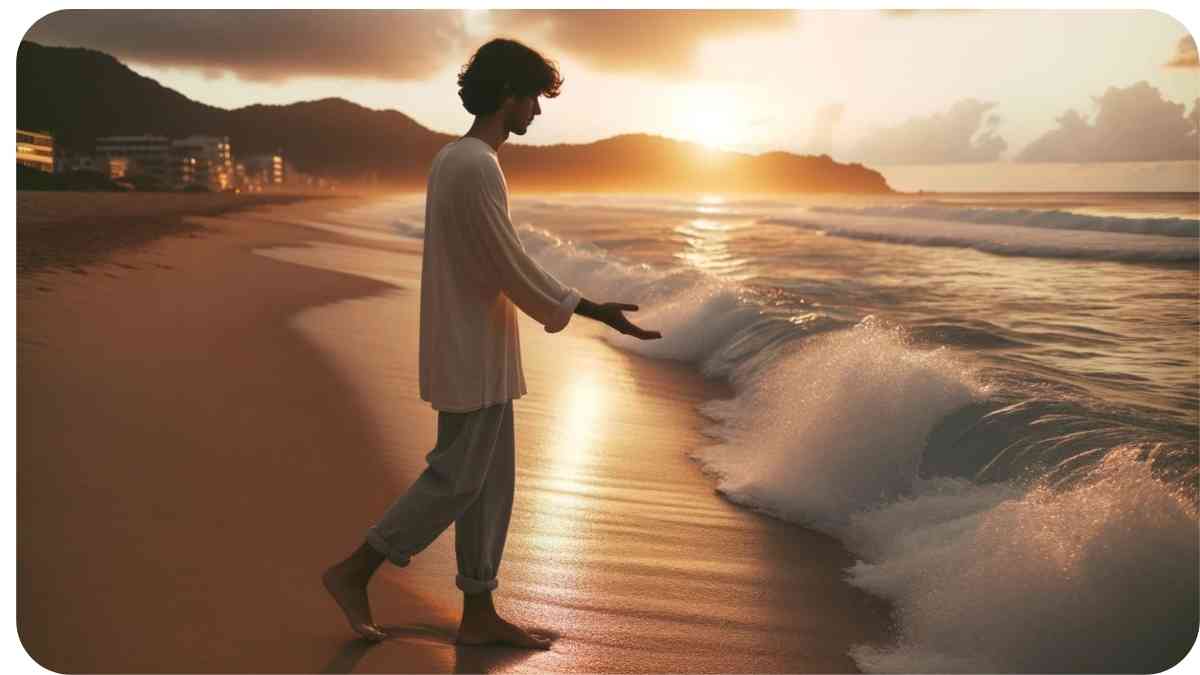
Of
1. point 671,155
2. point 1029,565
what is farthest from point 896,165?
point 1029,565

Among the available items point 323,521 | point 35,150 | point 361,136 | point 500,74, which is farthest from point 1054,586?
point 361,136

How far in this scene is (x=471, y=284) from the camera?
8.39 ft

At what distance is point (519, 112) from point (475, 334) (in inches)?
23.7

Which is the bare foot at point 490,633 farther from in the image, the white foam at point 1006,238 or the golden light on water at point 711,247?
the golden light on water at point 711,247

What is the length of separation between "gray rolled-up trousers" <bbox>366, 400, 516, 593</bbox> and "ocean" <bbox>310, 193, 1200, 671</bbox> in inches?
43.3

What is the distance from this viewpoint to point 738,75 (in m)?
5.68

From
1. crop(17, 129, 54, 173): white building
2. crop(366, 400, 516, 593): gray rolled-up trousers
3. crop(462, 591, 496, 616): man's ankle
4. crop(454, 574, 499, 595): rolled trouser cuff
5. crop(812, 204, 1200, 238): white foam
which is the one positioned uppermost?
crop(812, 204, 1200, 238): white foam

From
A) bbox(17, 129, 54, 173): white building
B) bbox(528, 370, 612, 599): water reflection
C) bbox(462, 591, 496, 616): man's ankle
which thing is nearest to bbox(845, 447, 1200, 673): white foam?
bbox(528, 370, 612, 599): water reflection

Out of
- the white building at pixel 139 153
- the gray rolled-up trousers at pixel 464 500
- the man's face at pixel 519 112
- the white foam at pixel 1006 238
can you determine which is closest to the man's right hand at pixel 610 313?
the gray rolled-up trousers at pixel 464 500

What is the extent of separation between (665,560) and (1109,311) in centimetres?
590

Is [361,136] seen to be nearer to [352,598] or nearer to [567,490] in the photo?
[567,490]

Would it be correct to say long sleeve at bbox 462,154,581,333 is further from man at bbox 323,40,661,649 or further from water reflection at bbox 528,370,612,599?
water reflection at bbox 528,370,612,599

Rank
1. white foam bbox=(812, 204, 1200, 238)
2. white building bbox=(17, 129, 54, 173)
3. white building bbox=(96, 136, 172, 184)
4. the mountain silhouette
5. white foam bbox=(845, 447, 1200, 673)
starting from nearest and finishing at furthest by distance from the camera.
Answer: white foam bbox=(845, 447, 1200, 673), white building bbox=(17, 129, 54, 173), the mountain silhouette, white foam bbox=(812, 204, 1200, 238), white building bbox=(96, 136, 172, 184)

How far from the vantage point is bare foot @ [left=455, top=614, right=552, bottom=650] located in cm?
268
